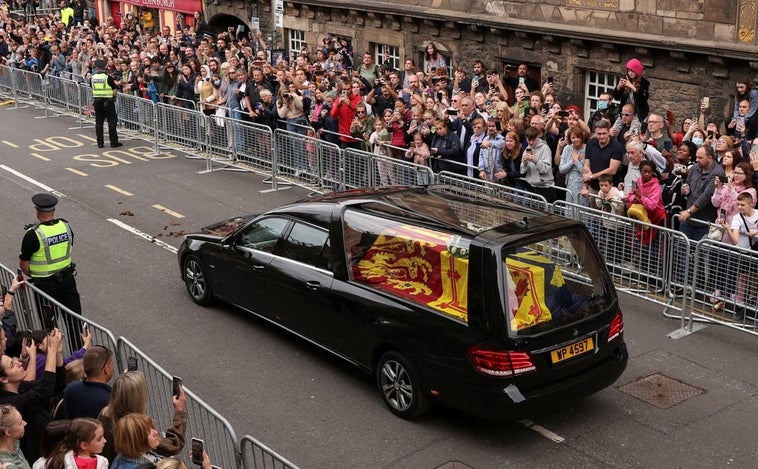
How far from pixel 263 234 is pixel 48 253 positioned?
2142 mm

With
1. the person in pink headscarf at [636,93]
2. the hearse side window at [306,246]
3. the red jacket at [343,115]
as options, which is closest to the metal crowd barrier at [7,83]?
the red jacket at [343,115]

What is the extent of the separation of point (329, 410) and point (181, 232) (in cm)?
626

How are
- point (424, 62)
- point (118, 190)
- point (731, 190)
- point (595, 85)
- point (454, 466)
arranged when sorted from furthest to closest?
point (424, 62) → point (595, 85) → point (118, 190) → point (731, 190) → point (454, 466)

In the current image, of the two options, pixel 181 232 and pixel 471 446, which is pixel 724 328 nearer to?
pixel 471 446

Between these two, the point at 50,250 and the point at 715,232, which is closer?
the point at 50,250

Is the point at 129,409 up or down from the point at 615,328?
up

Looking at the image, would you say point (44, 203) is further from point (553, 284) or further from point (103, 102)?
point (103, 102)

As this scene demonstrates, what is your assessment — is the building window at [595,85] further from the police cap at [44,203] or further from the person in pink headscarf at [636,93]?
the police cap at [44,203]

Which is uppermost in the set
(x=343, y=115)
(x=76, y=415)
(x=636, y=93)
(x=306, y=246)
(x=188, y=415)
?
(x=636, y=93)

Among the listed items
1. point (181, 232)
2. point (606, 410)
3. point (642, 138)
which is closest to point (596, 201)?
point (642, 138)

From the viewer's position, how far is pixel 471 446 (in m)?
8.45

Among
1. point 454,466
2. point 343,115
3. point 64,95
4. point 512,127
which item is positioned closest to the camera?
point 454,466

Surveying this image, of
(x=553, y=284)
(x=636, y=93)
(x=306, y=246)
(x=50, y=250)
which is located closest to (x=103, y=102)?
(x=636, y=93)

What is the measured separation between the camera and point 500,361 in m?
8.01
